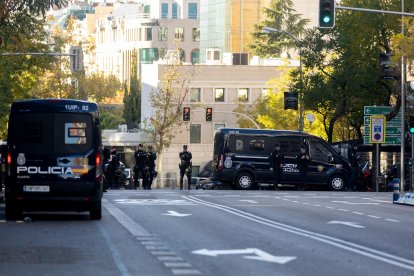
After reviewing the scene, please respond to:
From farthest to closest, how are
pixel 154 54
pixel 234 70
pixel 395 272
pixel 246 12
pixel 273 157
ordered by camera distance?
pixel 154 54 → pixel 246 12 → pixel 234 70 → pixel 273 157 → pixel 395 272

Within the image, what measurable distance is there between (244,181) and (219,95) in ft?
167

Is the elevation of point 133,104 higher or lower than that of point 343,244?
higher

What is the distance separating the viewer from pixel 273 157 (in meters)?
50.2

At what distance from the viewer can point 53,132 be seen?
86.3 feet

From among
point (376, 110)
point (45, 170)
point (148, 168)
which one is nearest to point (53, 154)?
point (45, 170)

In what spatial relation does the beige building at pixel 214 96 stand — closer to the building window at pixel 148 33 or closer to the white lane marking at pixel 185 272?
the building window at pixel 148 33

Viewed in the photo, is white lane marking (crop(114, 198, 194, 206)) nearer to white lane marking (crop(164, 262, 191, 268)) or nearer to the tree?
white lane marking (crop(164, 262, 191, 268))

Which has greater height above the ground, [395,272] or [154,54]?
[154,54]

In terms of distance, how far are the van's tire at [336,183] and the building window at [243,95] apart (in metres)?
49.5

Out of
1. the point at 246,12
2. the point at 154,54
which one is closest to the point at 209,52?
the point at 246,12

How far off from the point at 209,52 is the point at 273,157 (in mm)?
72664

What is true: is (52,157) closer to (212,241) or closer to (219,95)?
(212,241)

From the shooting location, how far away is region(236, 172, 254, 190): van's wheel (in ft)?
168

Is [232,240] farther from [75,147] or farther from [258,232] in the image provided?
[75,147]
